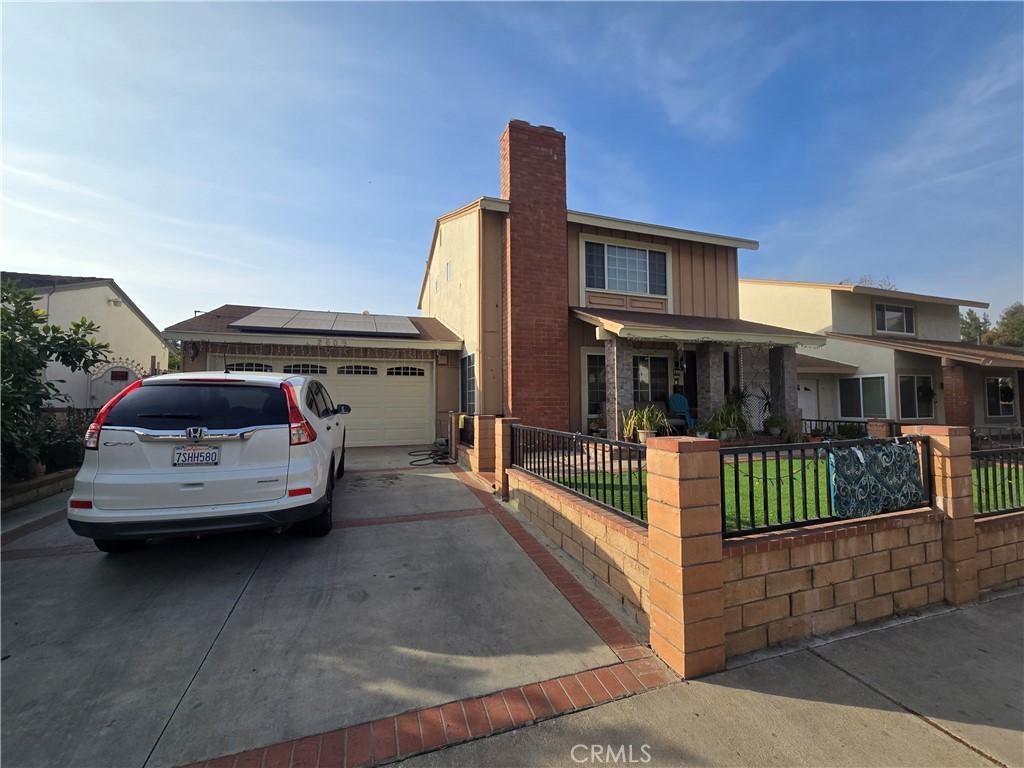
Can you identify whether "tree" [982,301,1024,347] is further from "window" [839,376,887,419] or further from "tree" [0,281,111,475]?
"tree" [0,281,111,475]

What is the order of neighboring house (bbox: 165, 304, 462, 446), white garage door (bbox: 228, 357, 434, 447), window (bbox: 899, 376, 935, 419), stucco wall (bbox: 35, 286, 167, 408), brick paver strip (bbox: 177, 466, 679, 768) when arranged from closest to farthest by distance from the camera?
brick paver strip (bbox: 177, 466, 679, 768), neighboring house (bbox: 165, 304, 462, 446), white garage door (bbox: 228, 357, 434, 447), stucco wall (bbox: 35, 286, 167, 408), window (bbox: 899, 376, 935, 419)

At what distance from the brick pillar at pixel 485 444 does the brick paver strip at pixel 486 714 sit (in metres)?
4.50

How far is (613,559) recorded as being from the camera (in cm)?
368

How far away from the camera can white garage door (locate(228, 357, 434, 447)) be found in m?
11.3

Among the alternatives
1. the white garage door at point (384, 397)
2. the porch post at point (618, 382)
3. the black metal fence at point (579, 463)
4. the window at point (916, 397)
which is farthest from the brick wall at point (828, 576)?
the window at point (916, 397)

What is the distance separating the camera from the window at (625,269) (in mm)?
11352

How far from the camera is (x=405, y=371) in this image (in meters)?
11.8

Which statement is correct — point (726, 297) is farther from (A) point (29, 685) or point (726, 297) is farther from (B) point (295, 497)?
(A) point (29, 685)

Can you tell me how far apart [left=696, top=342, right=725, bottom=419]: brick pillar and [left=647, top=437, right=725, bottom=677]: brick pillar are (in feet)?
27.8

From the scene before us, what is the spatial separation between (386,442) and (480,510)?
6447 mm

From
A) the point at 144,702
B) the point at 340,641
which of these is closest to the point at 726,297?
the point at 340,641

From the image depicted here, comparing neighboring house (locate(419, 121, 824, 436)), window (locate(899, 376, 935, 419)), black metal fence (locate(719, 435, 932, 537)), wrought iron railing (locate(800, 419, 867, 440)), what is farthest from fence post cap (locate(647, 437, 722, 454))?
window (locate(899, 376, 935, 419))

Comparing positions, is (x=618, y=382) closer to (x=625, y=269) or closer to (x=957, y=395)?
(x=625, y=269)

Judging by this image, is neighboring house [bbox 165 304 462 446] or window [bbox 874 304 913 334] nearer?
neighboring house [bbox 165 304 462 446]
